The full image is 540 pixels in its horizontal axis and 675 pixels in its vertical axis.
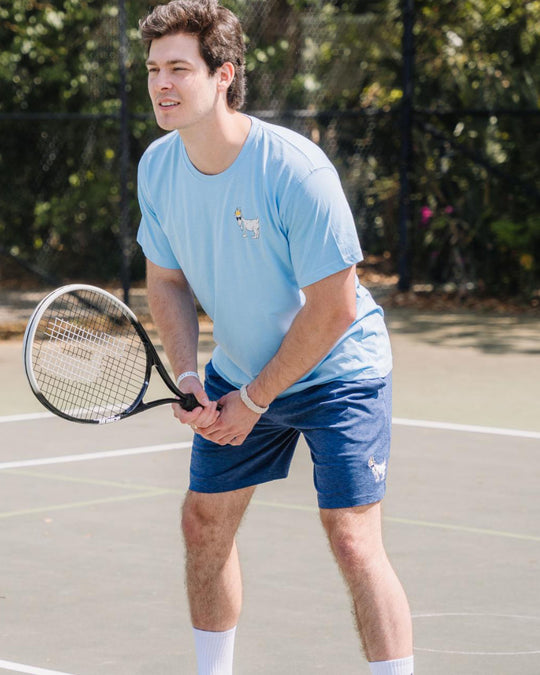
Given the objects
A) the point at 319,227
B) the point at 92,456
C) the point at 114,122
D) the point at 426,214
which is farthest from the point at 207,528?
the point at 114,122

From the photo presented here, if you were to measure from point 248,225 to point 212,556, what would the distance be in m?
0.97

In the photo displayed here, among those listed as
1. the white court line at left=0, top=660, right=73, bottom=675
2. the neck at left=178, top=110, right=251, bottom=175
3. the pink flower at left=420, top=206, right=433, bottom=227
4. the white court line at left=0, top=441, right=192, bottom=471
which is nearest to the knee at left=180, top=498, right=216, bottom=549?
the white court line at left=0, top=660, right=73, bottom=675

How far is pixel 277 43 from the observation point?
14.0 meters

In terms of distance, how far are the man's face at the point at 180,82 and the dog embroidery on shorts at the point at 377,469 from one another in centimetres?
100

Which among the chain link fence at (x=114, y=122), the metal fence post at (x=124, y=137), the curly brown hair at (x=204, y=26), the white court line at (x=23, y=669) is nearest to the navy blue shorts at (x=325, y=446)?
the white court line at (x=23, y=669)

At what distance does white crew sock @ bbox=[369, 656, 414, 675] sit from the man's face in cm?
146

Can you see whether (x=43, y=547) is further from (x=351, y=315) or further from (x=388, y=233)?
(x=388, y=233)

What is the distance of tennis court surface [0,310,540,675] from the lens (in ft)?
13.1

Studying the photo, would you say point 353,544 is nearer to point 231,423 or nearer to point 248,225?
point 231,423

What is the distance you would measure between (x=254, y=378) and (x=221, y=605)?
0.66 m

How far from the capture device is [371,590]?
126 inches

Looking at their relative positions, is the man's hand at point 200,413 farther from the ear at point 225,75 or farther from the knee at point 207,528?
the ear at point 225,75

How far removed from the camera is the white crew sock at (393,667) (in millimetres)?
3199

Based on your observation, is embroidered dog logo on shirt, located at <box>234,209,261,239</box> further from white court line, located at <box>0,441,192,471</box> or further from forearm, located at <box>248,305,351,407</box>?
white court line, located at <box>0,441,192,471</box>
